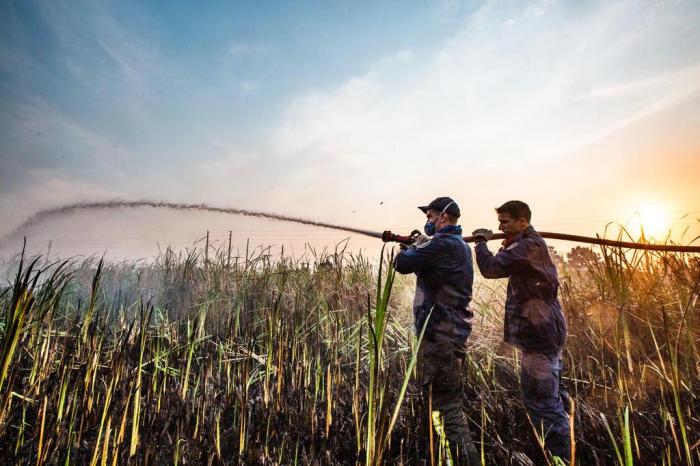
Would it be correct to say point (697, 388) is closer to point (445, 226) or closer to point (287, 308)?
point (445, 226)

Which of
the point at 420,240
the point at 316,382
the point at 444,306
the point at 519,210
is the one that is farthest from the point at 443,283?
the point at 316,382

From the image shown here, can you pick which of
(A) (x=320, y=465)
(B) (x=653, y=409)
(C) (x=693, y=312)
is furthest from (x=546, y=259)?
(A) (x=320, y=465)

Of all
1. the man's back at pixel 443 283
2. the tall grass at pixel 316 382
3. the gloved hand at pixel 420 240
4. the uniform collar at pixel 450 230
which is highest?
the uniform collar at pixel 450 230

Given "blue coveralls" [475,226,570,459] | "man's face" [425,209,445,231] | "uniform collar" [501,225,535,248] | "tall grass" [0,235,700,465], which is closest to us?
"tall grass" [0,235,700,465]

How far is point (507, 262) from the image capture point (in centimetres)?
325

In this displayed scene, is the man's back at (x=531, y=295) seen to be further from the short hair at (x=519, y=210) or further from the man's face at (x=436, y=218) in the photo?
the man's face at (x=436, y=218)

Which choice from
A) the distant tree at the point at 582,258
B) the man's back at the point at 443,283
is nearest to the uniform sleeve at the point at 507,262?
the man's back at the point at 443,283

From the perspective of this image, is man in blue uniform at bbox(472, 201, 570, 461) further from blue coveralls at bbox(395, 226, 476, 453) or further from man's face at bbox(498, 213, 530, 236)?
blue coveralls at bbox(395, 226, 476, 453)

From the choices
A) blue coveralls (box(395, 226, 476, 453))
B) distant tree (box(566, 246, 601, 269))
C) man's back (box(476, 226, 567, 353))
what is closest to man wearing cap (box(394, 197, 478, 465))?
blue coveralls (box(395, 226, 476, 453))

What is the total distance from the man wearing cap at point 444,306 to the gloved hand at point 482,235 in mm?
385

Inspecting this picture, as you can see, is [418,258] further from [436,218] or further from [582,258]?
[582,258]

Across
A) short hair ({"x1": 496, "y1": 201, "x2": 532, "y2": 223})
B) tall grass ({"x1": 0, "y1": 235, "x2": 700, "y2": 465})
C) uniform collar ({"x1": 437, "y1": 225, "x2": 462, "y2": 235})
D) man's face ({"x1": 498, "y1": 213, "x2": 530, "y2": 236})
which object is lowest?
tall grass ({"x1": 0, "y1": 235, "x2": 700, "y2": 465})

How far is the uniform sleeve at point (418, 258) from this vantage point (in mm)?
3252

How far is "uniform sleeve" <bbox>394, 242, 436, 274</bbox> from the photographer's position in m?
3.25
